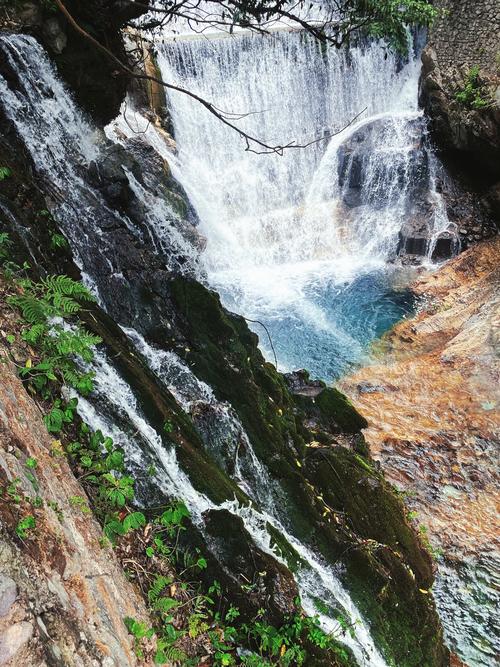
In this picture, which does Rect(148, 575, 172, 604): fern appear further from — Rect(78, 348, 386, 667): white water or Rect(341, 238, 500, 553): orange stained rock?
Rect(341, 238, 500, 553): orange stained rock

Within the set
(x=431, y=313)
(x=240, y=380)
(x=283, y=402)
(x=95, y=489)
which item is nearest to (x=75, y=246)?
(x=240, y=380)

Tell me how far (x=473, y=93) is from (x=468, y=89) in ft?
0.58

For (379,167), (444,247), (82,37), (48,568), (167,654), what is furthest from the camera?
(379,167)

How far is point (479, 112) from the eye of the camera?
12.1 metres

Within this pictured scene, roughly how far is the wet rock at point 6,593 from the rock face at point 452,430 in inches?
180

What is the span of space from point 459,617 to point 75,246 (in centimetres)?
560

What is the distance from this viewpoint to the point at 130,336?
204 inches

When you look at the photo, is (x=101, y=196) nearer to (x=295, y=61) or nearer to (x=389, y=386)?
(x=389, y=386)

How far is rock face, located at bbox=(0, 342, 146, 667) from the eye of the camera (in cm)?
165

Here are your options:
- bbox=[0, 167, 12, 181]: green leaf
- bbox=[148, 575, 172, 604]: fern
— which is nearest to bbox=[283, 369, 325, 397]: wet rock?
bbox=[148, 575, 172, 604]: fern

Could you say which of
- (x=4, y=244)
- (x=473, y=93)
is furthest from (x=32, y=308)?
(x=473, y=93)

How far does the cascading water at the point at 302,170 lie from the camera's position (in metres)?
12.0

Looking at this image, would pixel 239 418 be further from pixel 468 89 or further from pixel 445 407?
pixel 468 89

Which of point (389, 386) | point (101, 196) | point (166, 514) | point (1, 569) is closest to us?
point (1, 569)
